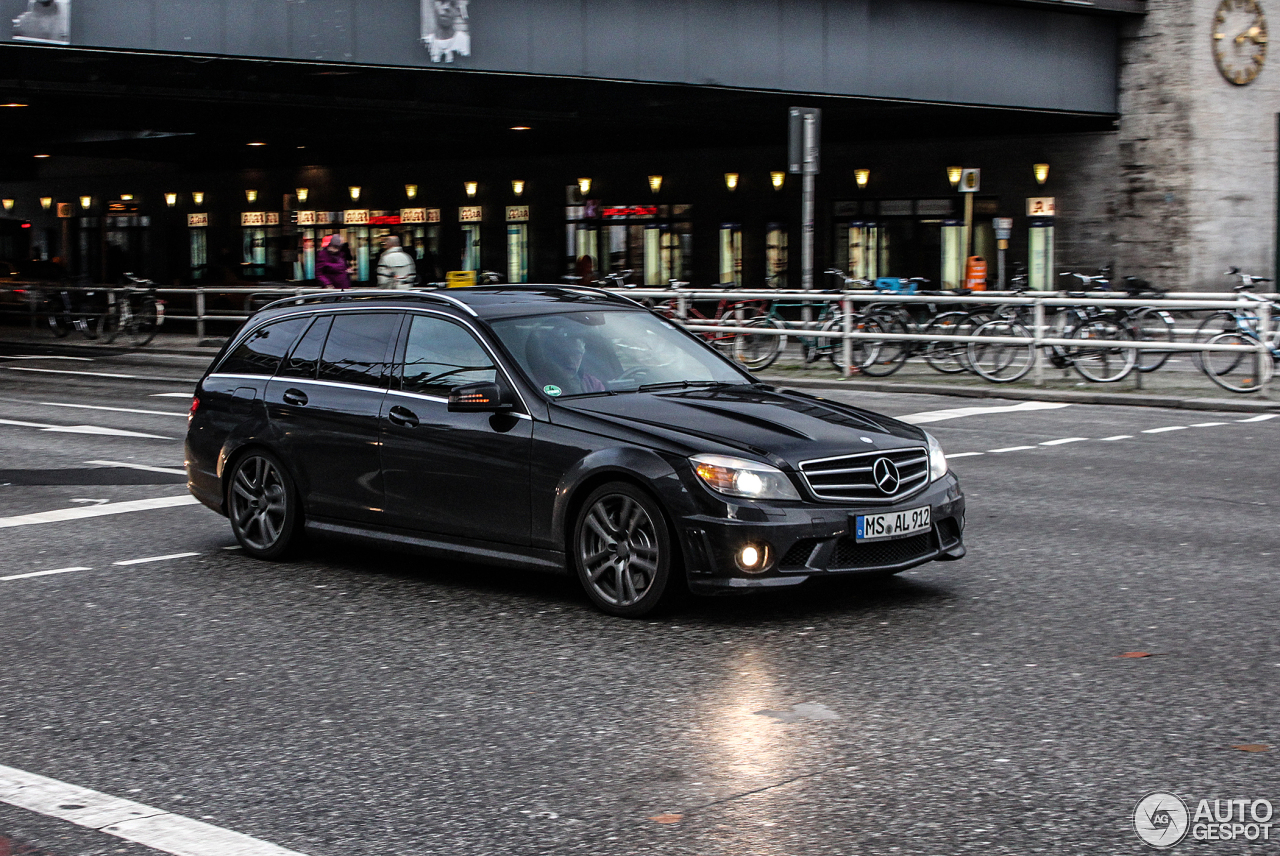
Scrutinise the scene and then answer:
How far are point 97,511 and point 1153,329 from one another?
12.6 meters

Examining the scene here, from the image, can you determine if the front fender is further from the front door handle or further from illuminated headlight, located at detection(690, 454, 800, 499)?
the front door handle

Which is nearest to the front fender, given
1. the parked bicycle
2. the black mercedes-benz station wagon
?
the black mercedes-benz station wagon

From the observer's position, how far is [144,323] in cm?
2891

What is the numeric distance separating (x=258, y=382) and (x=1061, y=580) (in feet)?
14.3

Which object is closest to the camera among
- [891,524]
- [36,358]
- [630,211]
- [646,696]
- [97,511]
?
[646,696]

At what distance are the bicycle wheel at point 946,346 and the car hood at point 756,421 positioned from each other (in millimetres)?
12548

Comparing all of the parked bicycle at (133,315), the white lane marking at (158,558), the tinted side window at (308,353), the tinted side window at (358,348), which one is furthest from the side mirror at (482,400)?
the parked bicycle at (133,315)

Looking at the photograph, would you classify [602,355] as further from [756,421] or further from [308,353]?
[308,353]

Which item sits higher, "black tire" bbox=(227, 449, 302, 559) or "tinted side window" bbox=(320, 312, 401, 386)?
"tinted side window" bbox=(320, 312, 401, 386)

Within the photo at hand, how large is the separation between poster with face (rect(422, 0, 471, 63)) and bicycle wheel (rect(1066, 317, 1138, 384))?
11313mm

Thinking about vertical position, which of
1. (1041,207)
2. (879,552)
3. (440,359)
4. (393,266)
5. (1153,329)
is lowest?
(879,552)

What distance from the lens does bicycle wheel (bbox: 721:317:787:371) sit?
21.6m

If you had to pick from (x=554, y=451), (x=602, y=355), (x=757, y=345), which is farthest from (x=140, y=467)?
(x=757, y=345)

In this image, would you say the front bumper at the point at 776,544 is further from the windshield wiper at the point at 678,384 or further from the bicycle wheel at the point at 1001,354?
the bicycle wheel at the point at 1001,354
